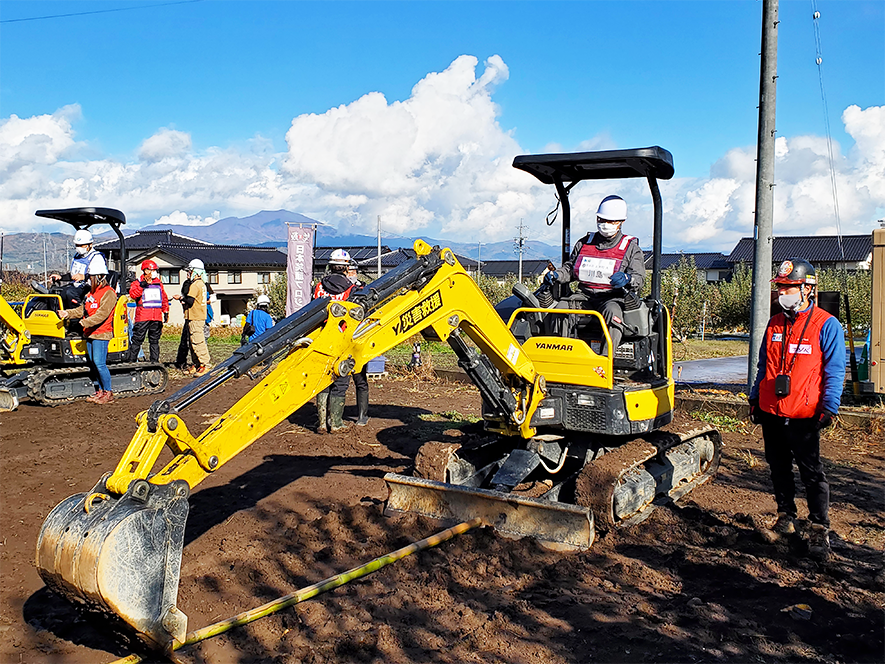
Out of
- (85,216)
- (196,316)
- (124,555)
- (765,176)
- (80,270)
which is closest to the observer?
(124,555)

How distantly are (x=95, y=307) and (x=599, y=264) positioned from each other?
26.0 feet

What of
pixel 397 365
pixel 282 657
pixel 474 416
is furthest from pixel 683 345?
pixel 282 657

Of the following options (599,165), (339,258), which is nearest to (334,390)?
(339,258)

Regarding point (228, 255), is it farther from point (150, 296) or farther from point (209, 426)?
point (209, 426)

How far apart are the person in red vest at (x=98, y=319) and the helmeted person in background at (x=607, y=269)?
7309 mm

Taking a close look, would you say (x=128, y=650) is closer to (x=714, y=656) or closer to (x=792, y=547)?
(x=714, y=656)

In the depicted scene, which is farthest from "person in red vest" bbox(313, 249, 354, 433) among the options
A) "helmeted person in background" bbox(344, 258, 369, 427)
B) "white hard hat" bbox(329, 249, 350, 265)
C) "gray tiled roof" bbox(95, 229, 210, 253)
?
"gray tiled roof" bbox(95, 229, 210, 253)

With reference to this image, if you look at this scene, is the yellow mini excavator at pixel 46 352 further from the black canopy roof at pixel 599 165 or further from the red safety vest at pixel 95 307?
the black canopy roof at pixel 599 165

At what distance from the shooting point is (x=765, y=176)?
10742 millimetres

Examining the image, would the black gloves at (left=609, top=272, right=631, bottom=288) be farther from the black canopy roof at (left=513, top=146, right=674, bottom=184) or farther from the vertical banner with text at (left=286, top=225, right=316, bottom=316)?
the vertical banner with text at (left=286, top=225, right=316, bottom=316)

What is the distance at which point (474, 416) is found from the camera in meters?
11.1

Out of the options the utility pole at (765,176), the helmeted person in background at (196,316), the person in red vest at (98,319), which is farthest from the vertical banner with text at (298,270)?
the utility pole at (765,176)

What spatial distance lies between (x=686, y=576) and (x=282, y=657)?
271 cm

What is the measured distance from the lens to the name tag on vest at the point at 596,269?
6.86 metres
